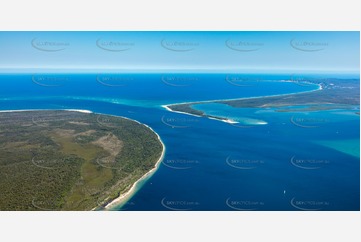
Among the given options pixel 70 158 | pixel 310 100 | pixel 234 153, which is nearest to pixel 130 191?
pixel 70 158

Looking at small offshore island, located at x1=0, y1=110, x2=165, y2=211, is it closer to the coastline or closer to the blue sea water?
the coastline

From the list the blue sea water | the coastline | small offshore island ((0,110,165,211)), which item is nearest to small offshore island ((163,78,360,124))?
the blue sea water

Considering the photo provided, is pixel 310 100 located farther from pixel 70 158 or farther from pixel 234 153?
pixel 70 158

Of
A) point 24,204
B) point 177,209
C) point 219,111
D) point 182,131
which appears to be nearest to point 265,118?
point 219,111

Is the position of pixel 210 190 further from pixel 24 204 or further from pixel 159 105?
pixel 159 105

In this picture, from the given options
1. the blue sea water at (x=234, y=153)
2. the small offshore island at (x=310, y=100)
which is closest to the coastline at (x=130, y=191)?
the blue sea water at (x=234, y=153)

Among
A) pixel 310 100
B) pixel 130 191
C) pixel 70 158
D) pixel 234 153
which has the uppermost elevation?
pixel 310 100

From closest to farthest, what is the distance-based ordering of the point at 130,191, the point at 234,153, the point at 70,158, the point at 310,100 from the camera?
the point at 130,191, the point at 70,158, the point at 234,153, the point at 310,100
